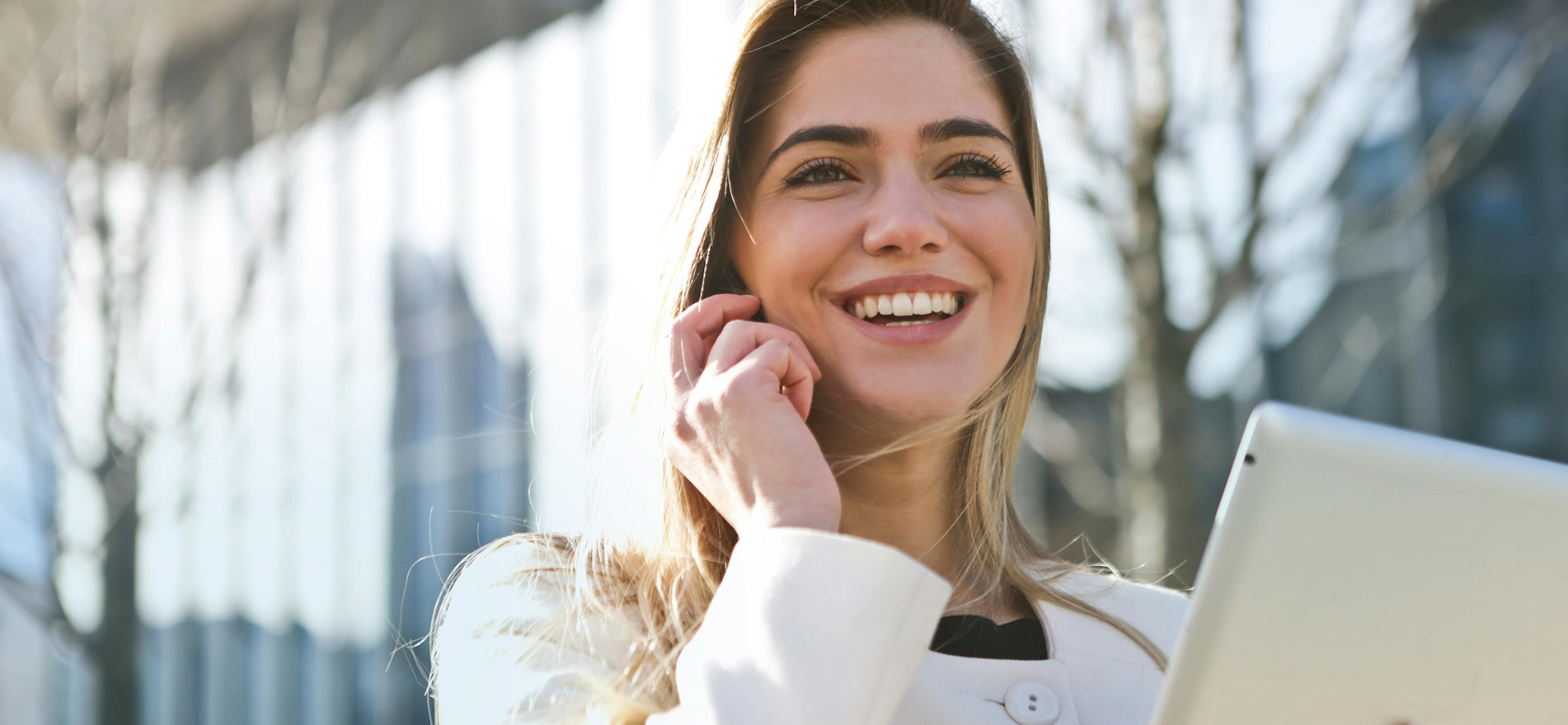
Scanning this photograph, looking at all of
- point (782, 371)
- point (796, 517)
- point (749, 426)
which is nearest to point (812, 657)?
point (796, 517)

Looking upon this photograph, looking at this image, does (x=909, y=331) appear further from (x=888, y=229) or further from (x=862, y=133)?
(x=862, y=133)

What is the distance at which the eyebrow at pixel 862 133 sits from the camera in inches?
72.5

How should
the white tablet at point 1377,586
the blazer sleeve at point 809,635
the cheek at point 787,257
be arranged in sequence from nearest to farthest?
the white tablet at point 1377,586
the blazer sleeve at point 809,635
the cheek at point 787,257

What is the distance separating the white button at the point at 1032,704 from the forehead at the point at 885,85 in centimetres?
82

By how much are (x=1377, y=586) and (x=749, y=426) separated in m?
0.80

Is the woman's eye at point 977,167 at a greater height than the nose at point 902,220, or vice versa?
the woman's eye at point 977,167

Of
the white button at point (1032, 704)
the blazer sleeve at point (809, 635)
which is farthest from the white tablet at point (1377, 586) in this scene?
the white button at point (1032, 704)

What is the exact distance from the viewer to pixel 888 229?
176 centimetres

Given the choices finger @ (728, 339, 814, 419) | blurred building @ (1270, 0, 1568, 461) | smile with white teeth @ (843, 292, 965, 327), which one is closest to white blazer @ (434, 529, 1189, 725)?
finger @ (728, 339, 814, 419)

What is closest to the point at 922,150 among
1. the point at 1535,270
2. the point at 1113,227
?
the point at 1113,227

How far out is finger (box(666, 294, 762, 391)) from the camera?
67.6 inches

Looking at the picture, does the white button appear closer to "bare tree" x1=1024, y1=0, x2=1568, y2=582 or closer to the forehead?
the forehead

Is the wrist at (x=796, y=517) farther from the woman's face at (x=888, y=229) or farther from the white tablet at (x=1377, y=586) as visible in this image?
the white tablet at (x=1377, y=586)

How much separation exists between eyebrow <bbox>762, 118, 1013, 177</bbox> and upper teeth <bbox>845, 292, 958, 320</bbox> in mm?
234
